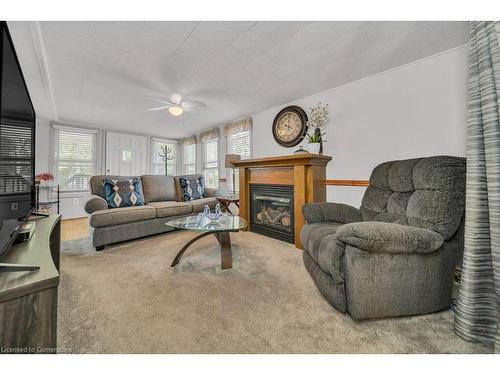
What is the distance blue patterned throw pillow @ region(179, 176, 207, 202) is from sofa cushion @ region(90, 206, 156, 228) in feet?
2.72

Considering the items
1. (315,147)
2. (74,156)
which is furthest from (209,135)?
(74,156)

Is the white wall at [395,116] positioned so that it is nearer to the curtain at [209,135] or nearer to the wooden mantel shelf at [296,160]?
the wooden mantel shelf at [296,160]

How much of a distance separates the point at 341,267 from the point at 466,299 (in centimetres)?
62

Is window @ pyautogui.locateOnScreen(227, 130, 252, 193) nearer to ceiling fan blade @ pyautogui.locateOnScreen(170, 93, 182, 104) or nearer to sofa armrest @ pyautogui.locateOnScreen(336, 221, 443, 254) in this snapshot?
ceiling fan blade @ pyautogui.locateOnScreen(170, 93, 182, 104)

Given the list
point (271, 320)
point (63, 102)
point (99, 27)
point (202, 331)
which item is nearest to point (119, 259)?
point (202, 331)

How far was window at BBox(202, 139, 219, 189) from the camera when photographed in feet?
16.4

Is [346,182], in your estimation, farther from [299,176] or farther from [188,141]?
[188,141]

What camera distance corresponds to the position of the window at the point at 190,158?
5.75m

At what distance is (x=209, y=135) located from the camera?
16.2ft

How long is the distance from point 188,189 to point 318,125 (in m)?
2.45

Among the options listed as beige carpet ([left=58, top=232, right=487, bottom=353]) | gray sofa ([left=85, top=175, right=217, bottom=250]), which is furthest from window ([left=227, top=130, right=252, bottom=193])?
beige carpet ([left=58, top=232, right=487, bottom=353])

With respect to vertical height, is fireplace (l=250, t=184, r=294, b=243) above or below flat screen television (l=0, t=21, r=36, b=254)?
below

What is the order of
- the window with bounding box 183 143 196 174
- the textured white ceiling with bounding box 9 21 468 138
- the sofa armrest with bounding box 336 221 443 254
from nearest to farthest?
the sofa armrest with bounding box 336 221 443 254, the textured white ceiling with bounding box 9 21 468 138, the window with bounding box 183 143 196 174
